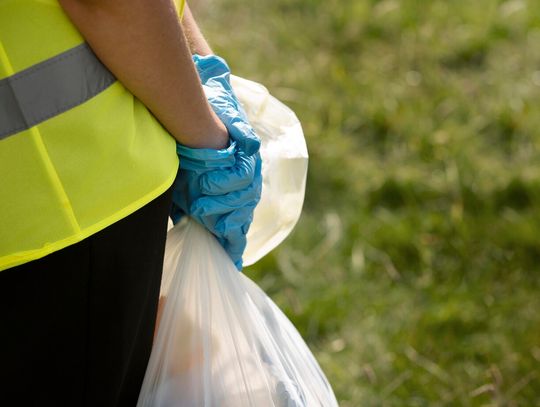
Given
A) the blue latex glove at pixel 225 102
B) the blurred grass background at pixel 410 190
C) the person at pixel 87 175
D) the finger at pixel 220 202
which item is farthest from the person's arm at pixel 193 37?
the blurred grass background at pixel 410 190

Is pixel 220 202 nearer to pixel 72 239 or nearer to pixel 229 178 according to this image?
pixel 229 178

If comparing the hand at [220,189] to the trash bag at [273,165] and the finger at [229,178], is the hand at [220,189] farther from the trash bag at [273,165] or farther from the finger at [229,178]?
the trash bag at [273,165]

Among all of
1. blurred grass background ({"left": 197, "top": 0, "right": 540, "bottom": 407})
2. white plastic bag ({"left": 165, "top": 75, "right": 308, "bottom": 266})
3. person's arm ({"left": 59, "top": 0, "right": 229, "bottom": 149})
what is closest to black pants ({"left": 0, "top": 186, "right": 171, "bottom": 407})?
person's arm ({"left": 59, "top": 0, "right": 229, "bottom": 149})

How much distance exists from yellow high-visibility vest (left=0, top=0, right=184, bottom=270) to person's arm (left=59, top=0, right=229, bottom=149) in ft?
0.08

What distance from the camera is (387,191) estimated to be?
2.94 m

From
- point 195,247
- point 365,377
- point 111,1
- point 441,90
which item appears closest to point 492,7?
point 441,90

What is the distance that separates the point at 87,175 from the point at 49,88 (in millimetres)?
119

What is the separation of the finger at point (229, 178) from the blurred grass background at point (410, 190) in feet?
3.22

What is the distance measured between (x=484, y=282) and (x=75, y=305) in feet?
5.14

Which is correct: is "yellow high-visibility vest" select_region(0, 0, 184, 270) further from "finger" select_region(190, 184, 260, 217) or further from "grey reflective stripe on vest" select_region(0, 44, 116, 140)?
"finger" select_region(190, 184, 260, 217)

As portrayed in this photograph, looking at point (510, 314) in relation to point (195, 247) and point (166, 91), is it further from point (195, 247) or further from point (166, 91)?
point (166, 91)

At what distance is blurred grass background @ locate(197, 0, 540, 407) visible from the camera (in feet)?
7.79

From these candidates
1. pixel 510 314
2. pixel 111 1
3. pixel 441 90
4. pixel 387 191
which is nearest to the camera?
pixel 111 1

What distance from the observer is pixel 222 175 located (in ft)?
4.66
